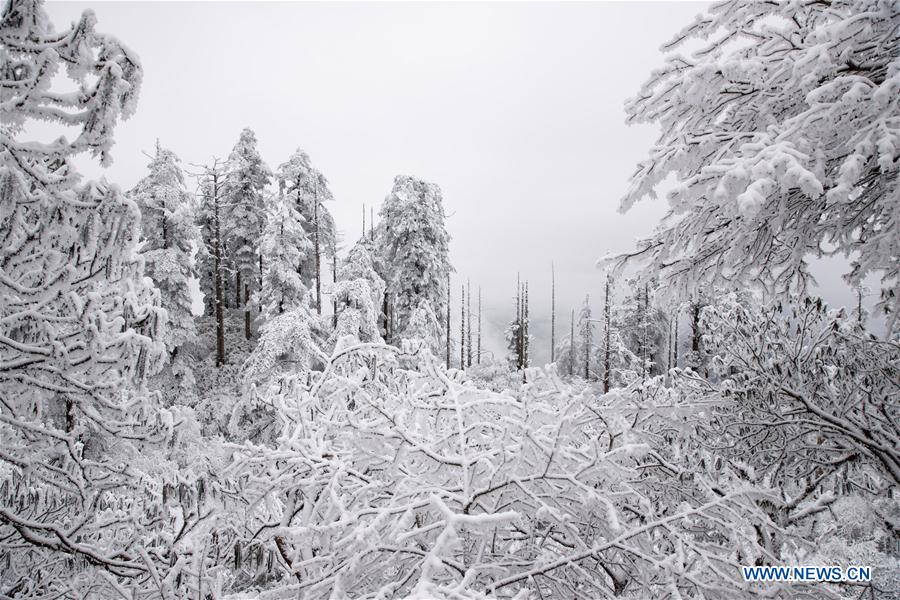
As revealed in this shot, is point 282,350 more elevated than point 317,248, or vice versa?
point 317,248

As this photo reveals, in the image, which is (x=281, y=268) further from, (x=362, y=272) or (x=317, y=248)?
(x=317, y=248)

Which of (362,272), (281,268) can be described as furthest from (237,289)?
(362,272)

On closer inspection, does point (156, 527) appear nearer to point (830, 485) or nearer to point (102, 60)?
point (102, 60)

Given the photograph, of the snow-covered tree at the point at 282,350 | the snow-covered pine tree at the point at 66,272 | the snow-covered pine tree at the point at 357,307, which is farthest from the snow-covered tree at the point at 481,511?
the snow-covered pine tree at the point at 357,307

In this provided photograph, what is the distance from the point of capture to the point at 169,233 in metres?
20.7

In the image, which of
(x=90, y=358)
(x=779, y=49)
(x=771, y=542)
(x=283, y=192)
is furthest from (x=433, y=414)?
(x=283, y=192)

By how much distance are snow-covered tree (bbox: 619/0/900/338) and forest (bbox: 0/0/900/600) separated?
1.1 inches

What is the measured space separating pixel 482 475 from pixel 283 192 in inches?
1039

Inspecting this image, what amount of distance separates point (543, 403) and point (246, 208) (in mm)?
29503

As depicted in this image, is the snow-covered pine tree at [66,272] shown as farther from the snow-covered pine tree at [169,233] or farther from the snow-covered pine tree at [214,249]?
the snow-covered pine tree at [214,249]

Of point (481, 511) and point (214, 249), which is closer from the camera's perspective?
point (481, 511)

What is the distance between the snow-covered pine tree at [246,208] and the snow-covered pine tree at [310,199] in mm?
3284

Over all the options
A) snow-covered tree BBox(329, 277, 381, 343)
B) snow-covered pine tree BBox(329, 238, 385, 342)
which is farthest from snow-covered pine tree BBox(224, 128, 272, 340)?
snow-covered tree BBox(329, 277, 381, 343)

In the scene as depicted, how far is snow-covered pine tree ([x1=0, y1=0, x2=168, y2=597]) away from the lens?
3383 millimetres
